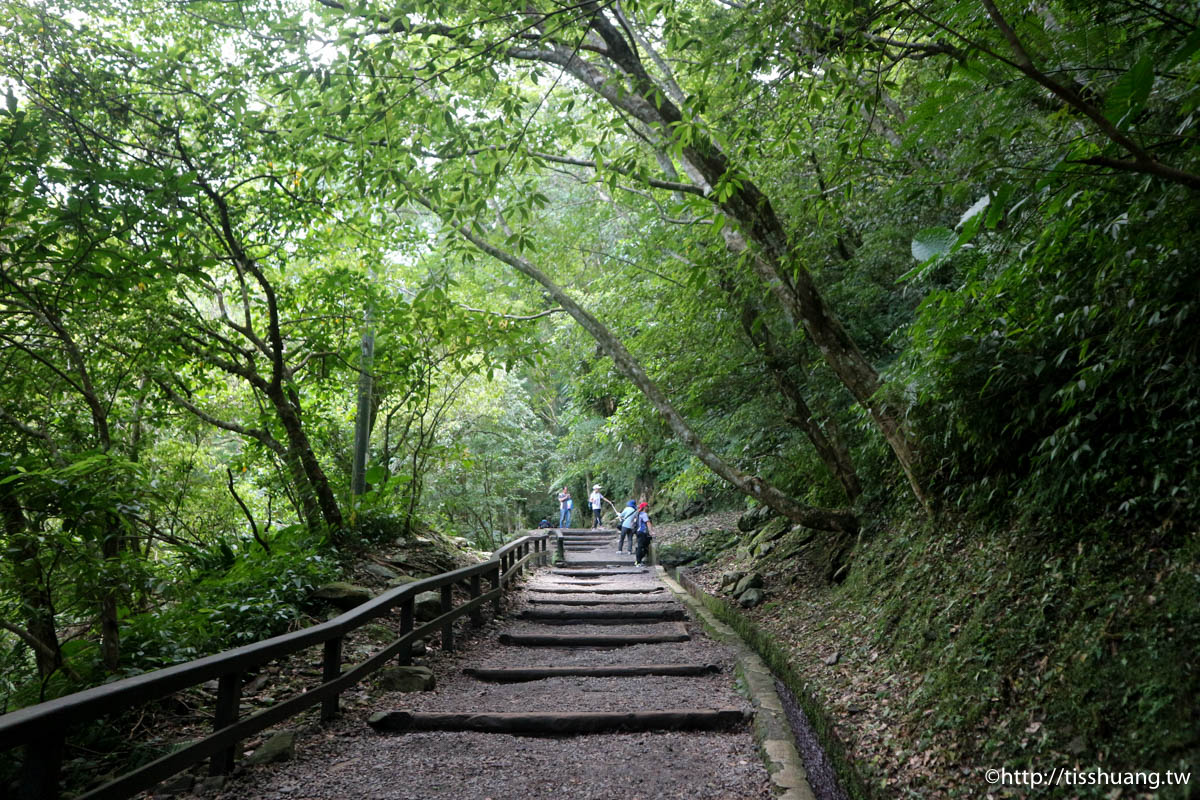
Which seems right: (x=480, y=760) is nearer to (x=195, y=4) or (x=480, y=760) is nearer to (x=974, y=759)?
(x=974, y=759)

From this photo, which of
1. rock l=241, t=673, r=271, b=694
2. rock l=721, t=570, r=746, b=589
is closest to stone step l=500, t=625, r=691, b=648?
rock l=721, t=570, r=746, b=589

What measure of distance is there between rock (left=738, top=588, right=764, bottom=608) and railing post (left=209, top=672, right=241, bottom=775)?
5967mm

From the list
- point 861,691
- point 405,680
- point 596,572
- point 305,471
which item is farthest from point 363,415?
point 596,572

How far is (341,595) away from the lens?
20.5 ft

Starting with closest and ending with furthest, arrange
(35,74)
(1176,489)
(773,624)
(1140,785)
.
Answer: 1. (1140,785)
2. (1176,489)
3. (35,74)
4. (773,624)

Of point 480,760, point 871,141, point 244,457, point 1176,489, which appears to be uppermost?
point 871,141

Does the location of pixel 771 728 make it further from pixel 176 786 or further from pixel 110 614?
pixel 110 614

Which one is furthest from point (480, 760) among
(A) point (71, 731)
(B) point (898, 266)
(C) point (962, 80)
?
(B) point (898, 266)

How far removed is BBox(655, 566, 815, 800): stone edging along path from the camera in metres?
3.56

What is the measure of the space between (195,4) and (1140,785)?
26.8ft

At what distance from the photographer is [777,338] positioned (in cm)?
825

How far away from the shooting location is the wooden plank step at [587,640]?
7.77 metres

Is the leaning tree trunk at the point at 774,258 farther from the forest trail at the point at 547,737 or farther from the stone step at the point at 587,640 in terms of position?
the stone step at the point at 587,640

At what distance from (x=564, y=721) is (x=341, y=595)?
8.88 feet
